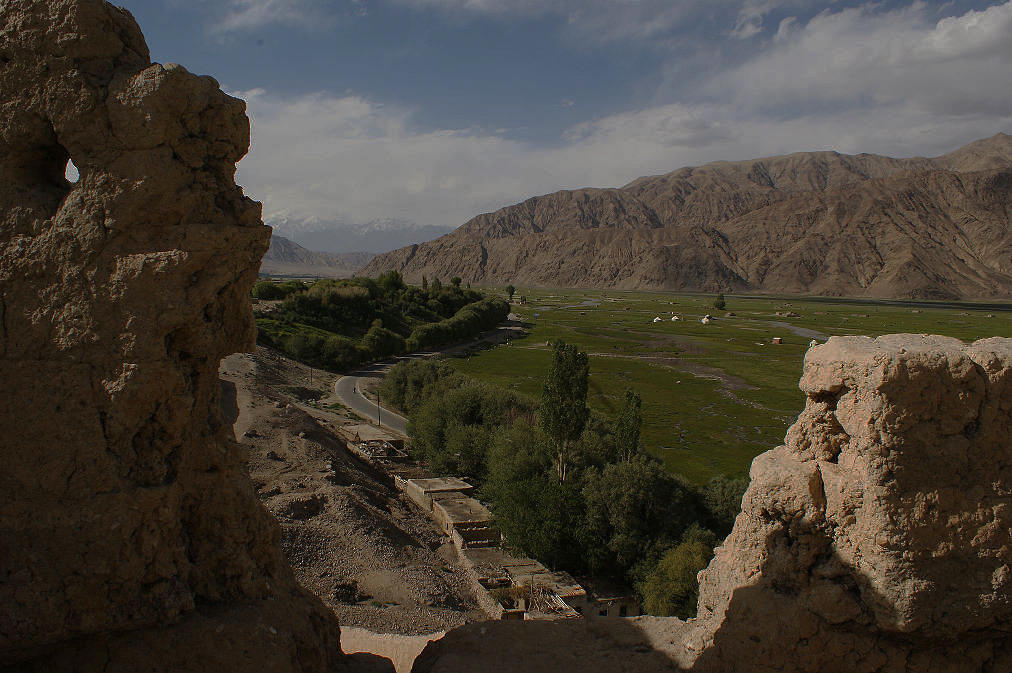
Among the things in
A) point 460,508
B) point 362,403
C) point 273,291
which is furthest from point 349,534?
point 273,291

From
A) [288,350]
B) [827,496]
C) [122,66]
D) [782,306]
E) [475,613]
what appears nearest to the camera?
[122,66]

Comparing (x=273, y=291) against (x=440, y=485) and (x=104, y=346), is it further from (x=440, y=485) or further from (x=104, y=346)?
(x=104, y=346)

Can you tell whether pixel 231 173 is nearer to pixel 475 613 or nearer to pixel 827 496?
pixel 827 496

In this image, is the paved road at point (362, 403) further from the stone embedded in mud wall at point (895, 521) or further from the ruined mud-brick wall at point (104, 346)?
the stone embedded in mud wall at point (895, 521)

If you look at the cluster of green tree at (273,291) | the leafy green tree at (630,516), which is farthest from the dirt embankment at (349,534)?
the cluster of green tree at (273,291)

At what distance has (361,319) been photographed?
77062 millimetres

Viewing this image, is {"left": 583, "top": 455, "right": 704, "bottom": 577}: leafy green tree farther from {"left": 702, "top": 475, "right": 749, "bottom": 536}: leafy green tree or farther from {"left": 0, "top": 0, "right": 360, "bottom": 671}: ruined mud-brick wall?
{"left": 0, "top": 0, "right": 360, "bottom": 671}: ruined mud-brick wall

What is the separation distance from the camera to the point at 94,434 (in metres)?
5.51

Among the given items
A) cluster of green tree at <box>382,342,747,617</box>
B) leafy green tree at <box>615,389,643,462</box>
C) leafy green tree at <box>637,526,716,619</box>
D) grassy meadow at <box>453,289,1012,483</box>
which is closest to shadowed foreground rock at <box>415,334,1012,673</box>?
leafy green tree at <box>637,526,716,619</box>

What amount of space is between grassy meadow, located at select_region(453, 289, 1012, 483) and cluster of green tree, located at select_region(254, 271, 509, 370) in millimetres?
7340

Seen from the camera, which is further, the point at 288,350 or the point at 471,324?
the point at 471,324

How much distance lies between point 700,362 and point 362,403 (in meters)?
40.1

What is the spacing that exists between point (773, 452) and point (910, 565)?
6.12 feet

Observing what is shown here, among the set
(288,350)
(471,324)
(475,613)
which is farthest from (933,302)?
(475,613)
